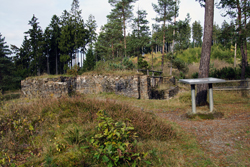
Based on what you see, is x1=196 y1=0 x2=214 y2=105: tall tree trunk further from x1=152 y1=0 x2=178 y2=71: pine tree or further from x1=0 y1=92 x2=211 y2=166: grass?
x1=152 y1=0 x2=178 y2=71: pine tree

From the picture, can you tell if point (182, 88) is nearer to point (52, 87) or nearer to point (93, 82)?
point (93, 82)

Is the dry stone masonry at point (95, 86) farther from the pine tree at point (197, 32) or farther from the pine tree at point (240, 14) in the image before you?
the pine tree at point (197, 32)

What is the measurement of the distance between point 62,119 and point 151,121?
2.32 m

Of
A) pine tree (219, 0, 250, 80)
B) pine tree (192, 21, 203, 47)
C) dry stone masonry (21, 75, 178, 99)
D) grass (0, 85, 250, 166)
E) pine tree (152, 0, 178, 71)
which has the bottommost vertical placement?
grass (0, 85, 250, 166)

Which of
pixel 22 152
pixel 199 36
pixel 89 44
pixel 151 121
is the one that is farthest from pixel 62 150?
pixel 199 36

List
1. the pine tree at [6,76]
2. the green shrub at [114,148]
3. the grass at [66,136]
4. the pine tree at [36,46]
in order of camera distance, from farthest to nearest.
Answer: the pine tree at [36,46], the pine tree at [6,76], the grass at [66,136], the green shrub at [114,148]

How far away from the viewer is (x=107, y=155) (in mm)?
2660

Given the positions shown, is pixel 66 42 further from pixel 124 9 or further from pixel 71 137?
pixel 71 137

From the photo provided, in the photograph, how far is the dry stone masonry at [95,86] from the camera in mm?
12031

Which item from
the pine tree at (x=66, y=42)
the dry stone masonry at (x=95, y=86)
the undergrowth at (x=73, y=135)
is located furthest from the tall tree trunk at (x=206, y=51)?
the pine tree at (x=66, y=42)

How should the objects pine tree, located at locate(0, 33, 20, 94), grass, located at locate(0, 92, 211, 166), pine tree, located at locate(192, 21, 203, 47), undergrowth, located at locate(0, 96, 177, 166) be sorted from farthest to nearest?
pine tree, located at locate(192, 21, 203, 47) → pine tree, located at locate(0, 33, 20, 94) → grass, located at locate(0, 92, 211, 166) → undergrowth, located at locate(0, 96, 177, 166)

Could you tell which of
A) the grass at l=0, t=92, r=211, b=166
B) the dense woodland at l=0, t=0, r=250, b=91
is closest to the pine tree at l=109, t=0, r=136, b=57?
the dense woodland at l=0, t=0, r=250, b=91

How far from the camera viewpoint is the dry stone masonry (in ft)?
39.5

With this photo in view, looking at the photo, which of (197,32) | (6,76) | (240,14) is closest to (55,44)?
(6,76)
